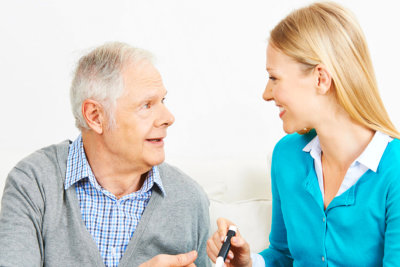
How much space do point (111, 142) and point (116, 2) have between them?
92 centimetres

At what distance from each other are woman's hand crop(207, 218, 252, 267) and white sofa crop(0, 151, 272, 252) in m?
0.29

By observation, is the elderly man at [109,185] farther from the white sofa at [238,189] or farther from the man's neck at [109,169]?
the white sofa at [238,189]

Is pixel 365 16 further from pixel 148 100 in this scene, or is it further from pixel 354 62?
pixel 148 100

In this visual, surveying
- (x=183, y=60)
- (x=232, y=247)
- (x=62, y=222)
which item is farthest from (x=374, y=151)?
(x=183, y=60)

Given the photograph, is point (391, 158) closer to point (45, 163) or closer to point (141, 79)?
point (141, 79)

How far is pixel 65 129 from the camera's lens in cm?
223

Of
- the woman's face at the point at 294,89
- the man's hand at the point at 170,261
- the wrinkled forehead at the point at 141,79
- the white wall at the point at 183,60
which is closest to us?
the man's hand at the point at 170,261

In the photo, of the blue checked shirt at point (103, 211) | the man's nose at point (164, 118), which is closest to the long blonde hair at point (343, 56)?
the man's nose at point (164, 118)

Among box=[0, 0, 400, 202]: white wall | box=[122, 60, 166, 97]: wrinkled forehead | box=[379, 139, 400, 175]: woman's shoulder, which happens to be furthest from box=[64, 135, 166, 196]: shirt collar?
box=[379, 139, 400, 175]: woman's shoulder

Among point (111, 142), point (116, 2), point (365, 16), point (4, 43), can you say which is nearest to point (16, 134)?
point (4, 43)

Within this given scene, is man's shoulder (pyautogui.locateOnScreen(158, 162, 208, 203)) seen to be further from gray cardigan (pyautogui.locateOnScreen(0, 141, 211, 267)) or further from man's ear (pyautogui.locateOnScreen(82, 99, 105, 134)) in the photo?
man's ear (pyautogui.locateOnScreen(82, 99, 105, 134))

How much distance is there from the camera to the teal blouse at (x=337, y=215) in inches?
52.2

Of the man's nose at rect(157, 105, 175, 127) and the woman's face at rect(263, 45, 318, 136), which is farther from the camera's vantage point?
the man's nose at rect(157, 105, 175, 127)

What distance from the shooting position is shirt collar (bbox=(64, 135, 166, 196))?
1484mm
